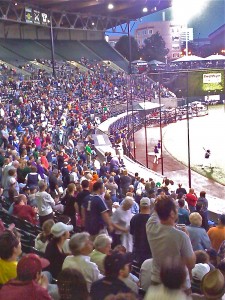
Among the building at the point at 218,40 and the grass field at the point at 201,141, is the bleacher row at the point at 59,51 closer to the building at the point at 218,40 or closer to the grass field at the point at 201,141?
the grass field at the point at 201,141

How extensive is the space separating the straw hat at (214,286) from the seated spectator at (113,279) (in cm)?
59

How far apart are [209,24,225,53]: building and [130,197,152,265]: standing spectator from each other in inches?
3226

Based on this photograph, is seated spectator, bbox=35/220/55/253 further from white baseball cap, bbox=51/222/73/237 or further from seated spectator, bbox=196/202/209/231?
seated spectator, bbox=196/202/209/231

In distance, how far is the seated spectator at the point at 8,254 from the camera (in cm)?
427

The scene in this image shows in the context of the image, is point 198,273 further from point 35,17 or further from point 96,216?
point 35,17

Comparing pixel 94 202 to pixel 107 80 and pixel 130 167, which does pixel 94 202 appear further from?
pixel 107 80

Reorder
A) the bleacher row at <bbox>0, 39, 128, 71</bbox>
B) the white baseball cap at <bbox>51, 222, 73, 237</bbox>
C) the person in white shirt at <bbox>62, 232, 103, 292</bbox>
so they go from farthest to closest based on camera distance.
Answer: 1. the bleacher row at <bbox>0, 39, 128, 71</bbox>
2. the white baseball cap at <bbox>51, 222, 73, 237</bbox>
3. the person in white shirt at <bbox>62, 232, 103, 292</bbox>

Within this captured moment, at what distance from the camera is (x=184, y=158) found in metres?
26.1

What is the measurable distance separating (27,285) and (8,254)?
78cm

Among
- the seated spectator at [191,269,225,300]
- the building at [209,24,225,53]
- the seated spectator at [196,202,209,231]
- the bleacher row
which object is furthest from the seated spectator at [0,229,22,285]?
the building at [209,24,225,53]

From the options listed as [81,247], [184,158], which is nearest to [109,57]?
[184,158]

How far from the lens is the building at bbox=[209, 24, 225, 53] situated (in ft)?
281

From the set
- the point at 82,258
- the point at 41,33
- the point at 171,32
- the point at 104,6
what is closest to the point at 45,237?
the point at 82,258

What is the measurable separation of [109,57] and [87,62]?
7336 millimetres
